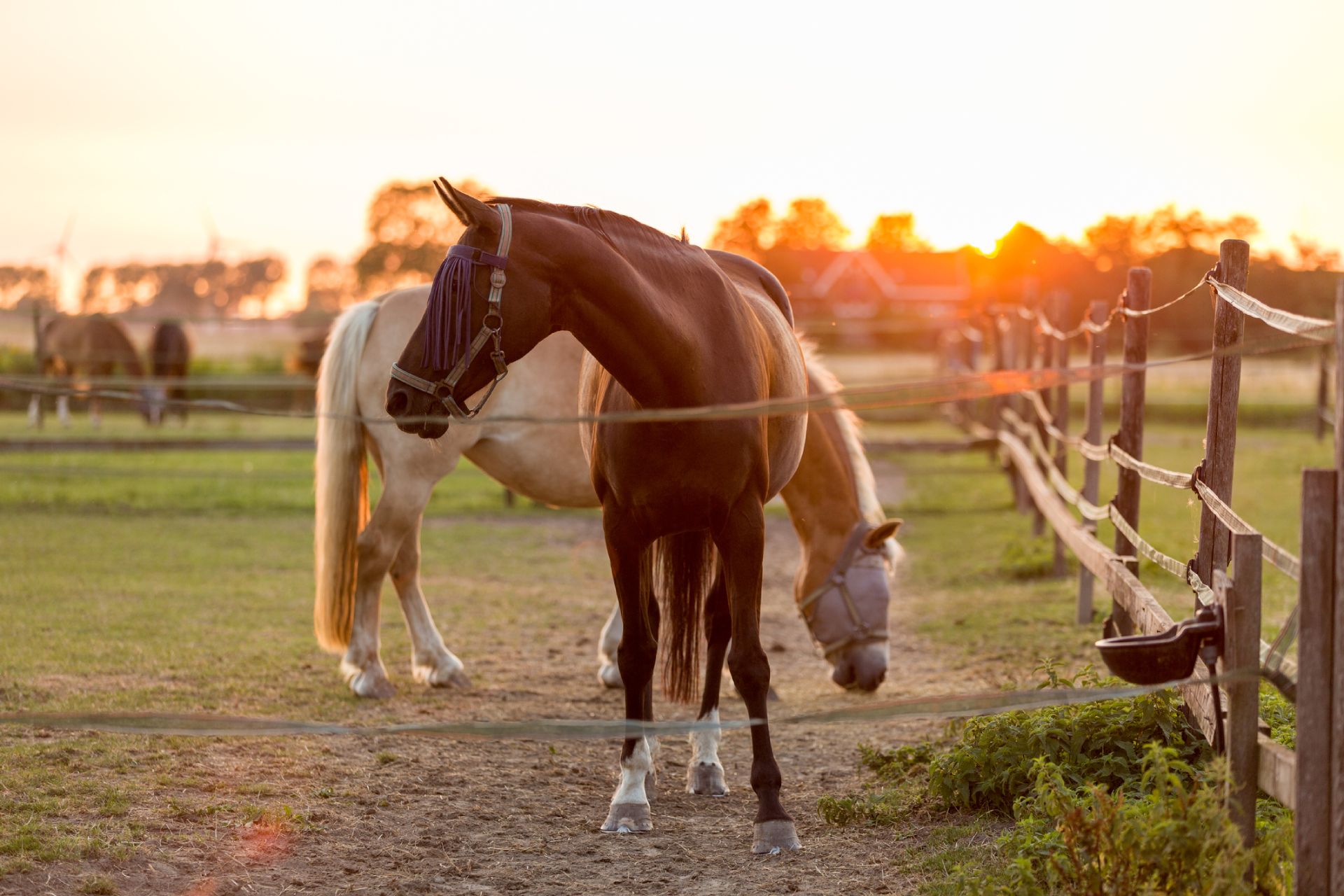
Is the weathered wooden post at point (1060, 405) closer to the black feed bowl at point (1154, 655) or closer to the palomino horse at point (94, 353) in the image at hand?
the black feed bowl at point (1154, 655)

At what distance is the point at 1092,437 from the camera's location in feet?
22.9

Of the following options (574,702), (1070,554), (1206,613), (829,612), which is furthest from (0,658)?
(1070,554)

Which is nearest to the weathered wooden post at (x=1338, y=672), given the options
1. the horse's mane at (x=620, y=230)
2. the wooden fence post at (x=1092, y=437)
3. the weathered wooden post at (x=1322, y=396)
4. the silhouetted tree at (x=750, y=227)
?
the horse's mane at (x=620, y=230)

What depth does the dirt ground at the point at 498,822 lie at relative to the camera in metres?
3.14

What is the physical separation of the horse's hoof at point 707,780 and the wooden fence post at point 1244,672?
1.94m

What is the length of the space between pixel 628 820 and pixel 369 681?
2.02m

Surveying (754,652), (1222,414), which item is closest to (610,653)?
(754,652)

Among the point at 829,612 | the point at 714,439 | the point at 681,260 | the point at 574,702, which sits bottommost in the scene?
the point at 574,702

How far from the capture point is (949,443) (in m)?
13.5

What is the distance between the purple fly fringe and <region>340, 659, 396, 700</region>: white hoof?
2.54 meters

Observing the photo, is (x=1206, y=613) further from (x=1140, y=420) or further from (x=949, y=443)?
(x=949, y=443)

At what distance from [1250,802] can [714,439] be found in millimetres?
1620

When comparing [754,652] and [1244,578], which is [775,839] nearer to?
[754,652]

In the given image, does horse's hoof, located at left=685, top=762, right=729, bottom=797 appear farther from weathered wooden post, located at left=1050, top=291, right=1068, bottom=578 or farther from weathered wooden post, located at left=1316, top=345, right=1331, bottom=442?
weathered wooden post, located at left=1316, top=345, right=1331, bottom=442
